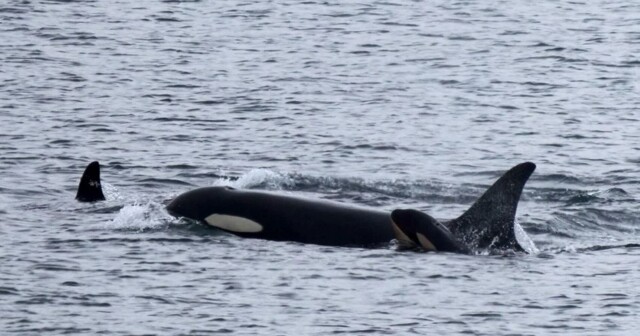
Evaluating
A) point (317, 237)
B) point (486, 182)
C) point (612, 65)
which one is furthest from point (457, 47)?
point (317, 237)

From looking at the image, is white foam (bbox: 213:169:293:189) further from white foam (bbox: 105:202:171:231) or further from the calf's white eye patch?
Result: the calf's white eye patch

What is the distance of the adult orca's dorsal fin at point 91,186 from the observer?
24109mm

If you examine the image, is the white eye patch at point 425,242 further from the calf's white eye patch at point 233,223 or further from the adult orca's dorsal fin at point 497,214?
the calf's white eye patch at point 233,223

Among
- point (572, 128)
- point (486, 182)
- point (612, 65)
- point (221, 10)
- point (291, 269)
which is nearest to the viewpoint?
point (291, 269)

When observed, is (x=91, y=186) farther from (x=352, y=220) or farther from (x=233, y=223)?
(x=352, y=220)

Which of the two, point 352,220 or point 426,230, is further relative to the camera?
point 352,220

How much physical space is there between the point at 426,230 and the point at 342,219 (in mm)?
1184

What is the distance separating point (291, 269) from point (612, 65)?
22.8 m

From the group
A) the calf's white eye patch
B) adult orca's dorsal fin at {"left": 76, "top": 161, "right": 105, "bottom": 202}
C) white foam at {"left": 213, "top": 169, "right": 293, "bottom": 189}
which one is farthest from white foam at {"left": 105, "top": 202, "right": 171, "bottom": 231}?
white foam at {"left": 213, "top": 169, "right": 293, "bottom": 189}

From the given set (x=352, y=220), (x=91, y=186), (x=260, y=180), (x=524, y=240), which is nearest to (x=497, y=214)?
(x=524, y=240)

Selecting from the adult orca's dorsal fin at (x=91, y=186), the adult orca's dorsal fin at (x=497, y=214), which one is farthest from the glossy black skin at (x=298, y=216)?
the adult orca's dorsal fin at (x=91, y=186)

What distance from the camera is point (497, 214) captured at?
21375 millimetres

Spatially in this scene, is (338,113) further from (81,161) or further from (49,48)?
(49,48)

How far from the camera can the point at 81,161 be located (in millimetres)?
28469
